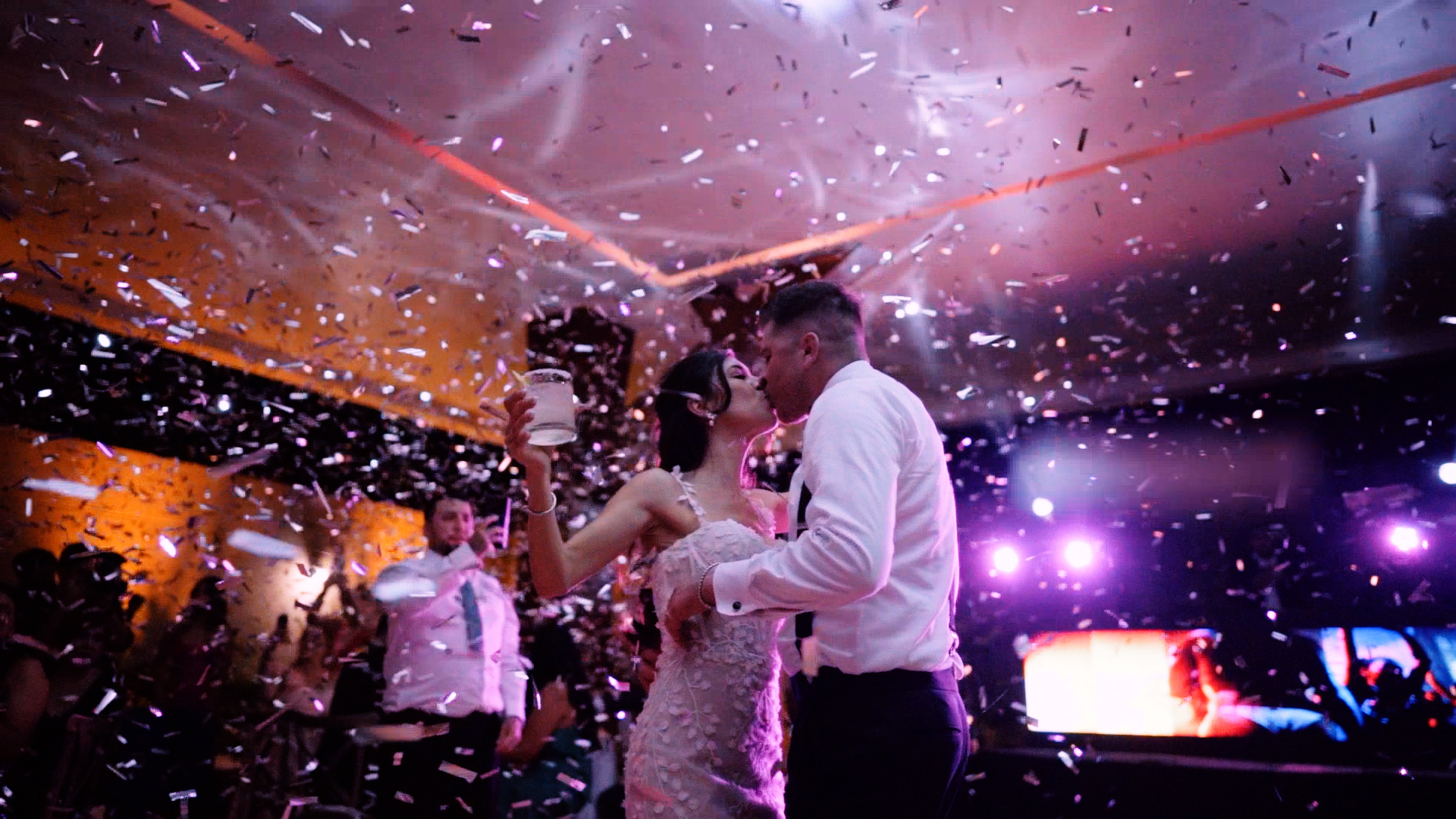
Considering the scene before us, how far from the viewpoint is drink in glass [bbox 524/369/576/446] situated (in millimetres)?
2006

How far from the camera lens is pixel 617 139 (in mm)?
4727

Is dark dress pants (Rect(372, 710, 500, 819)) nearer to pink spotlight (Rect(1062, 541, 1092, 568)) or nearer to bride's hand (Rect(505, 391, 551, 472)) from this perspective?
bride's hand (Rect(505, 391, 551, 472))

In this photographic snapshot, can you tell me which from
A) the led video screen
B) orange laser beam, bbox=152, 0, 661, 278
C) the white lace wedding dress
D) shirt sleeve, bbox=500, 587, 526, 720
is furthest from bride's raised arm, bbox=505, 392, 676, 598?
the led video screen

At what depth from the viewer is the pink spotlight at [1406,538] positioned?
5.89 m

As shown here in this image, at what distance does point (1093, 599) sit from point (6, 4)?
707cm

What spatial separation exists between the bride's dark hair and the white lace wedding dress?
29 cm

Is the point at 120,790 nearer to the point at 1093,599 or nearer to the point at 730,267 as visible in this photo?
the point at 730,267

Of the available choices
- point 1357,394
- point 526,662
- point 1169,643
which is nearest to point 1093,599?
point 1169,643

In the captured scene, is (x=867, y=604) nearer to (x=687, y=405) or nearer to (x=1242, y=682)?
(x=687, y=405)

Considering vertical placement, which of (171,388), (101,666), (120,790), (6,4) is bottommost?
(120,790)

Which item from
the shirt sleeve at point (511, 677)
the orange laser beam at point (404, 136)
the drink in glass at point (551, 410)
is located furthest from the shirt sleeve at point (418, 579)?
the drink in glass at point (551, 410)

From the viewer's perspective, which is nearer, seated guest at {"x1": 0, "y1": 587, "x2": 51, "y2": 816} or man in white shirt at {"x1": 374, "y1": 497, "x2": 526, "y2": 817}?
seated guest at {"x1": 0, "y1": 587, "x2": 51, "y2": 816}

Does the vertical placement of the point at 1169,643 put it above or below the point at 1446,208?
below

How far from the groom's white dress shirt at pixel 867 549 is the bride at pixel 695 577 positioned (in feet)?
0.89
